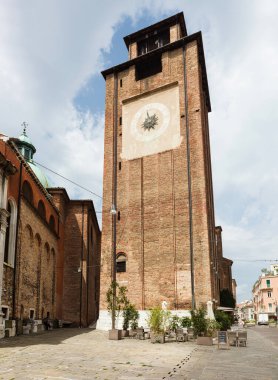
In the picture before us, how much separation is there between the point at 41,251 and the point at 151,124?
42.2ft

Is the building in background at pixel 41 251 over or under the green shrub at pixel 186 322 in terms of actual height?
over

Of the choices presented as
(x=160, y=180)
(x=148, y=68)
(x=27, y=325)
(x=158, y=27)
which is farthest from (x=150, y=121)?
(x=27, y=325)

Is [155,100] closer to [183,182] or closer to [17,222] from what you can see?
[183,182]

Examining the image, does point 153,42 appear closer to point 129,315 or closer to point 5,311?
point 129,315

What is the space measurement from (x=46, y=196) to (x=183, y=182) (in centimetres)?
1015

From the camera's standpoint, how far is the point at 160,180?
2908 cm

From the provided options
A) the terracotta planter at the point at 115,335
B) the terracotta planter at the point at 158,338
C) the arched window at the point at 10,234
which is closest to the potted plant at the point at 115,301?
the terracotta planter at the point at 115,335

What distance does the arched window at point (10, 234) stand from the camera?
20.7m

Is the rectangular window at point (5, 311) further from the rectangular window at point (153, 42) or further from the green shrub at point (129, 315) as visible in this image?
the rectangular window at point (153, 42)

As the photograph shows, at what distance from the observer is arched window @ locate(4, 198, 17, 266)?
67.8 feet

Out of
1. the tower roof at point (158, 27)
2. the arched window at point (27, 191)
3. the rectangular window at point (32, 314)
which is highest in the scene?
the tower roof at point (158, 27)

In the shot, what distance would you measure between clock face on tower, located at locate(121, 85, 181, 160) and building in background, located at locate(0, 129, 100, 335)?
7778 mm

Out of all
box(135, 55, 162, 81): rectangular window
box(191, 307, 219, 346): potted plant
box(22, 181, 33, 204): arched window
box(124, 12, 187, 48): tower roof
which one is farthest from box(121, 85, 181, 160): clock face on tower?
box(191, 307, 219, 346): potted plant

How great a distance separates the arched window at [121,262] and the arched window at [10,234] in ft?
30.7
